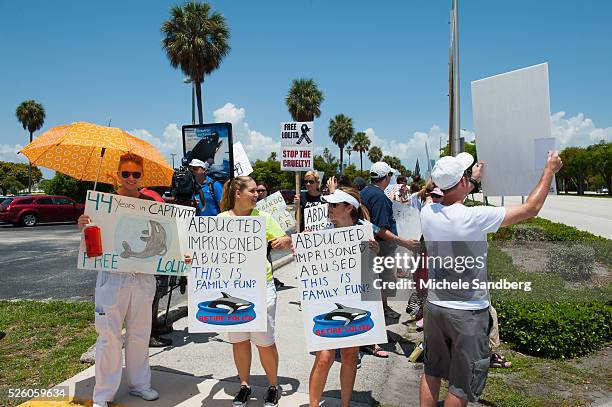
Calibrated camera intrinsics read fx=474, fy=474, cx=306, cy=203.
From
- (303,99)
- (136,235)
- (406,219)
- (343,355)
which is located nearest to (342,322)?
(343,355)

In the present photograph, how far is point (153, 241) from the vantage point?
395 centimetres

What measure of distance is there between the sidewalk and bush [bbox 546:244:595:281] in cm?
291

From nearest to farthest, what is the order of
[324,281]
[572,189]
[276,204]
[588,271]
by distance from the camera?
[324,281], [588,271], [276,204], [572,189]

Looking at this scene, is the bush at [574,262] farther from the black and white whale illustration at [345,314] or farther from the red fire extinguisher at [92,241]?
the red fire extinguisher at [92,241]

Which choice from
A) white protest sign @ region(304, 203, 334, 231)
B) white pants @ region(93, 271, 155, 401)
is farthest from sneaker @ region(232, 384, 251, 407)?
white protest sign @ region(304, 203, 334, 231)

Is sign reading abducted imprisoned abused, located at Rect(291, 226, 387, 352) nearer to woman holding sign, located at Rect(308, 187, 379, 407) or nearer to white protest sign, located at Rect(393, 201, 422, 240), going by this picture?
woman holding sign, located at Rect(308, 187, 379, 407)

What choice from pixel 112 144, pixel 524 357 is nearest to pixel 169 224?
pixel 112 144

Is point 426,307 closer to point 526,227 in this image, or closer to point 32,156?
point 32,156

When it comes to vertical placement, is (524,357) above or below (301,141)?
below

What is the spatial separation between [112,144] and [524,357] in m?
4.48

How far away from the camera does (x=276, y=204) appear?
825 cm

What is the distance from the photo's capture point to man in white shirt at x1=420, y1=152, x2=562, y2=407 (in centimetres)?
278

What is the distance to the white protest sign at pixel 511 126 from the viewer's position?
346 cm

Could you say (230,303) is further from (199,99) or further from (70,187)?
(70,187)
